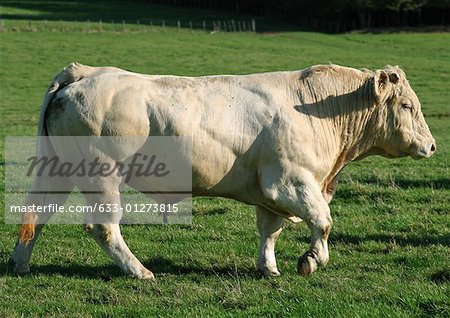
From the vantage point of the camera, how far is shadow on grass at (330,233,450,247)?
380 inches

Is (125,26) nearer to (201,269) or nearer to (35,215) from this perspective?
(35,215)

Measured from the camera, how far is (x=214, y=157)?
848 cm

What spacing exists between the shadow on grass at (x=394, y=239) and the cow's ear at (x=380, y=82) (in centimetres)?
178

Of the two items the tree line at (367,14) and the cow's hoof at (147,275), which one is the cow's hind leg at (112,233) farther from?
the tree line at (367,14)

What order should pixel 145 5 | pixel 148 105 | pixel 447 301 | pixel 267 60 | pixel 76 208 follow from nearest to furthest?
pixel 447 301, pixel 148 105, pixel 76 208, pixel 267 60, pixel 145 5

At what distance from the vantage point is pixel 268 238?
888cm

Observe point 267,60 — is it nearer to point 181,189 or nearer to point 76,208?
point 76,208

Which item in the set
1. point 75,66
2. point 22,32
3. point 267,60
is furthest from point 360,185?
point 22,32

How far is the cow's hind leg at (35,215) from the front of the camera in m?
8.61

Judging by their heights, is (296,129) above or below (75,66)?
below

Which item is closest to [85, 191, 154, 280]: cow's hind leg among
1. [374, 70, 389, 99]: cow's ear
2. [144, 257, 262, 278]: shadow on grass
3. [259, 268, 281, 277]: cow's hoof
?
[144, 257, 262, 278]: shadow on grass

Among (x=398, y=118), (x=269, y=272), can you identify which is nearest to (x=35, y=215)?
(x=269, y=272)

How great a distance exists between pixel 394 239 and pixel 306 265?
2.10 meters

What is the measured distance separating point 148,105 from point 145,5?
95207mm
